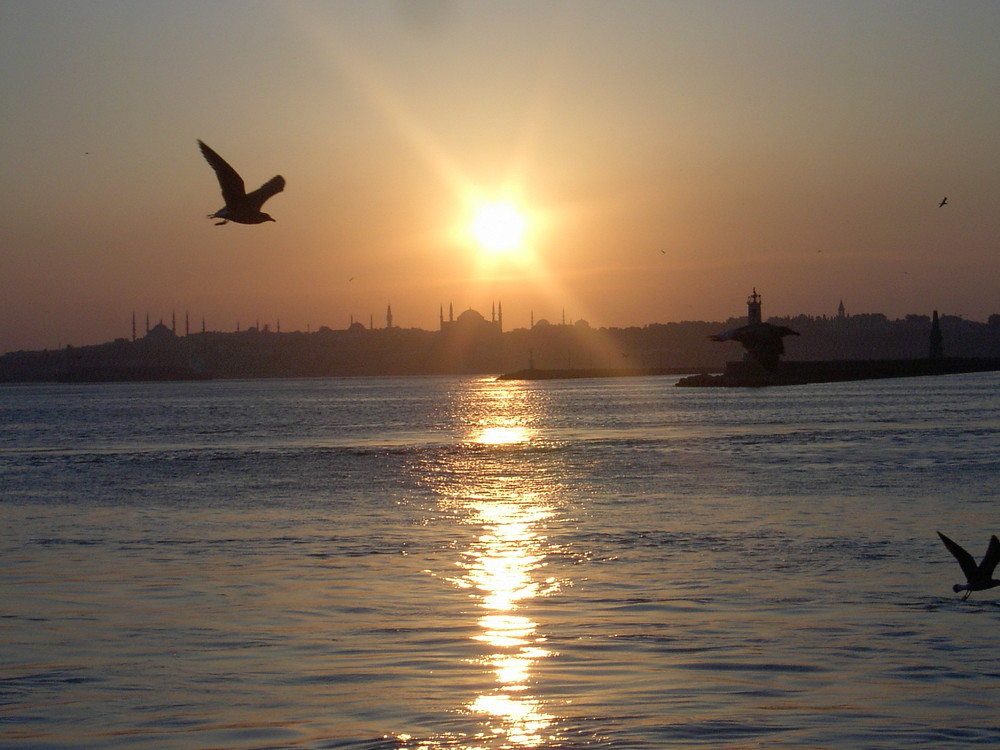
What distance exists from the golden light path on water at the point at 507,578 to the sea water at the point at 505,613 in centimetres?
4

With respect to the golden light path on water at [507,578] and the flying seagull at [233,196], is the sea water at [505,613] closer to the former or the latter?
the golden light path on water at [507,578]

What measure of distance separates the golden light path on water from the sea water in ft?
0.14

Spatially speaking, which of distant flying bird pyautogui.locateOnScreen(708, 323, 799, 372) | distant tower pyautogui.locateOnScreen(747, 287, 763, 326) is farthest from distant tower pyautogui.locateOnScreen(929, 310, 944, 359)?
distant flying bird pyautogui.locateOnScreen(708, 323, 799, 372)

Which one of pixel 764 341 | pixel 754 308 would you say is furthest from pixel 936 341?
pixel 764 341

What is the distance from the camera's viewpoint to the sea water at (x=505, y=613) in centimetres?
883

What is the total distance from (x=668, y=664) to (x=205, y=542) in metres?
10.2

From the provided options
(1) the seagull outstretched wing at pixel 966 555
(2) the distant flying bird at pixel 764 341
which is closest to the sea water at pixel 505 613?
(1) the seagull outstretched wing at pixel 966 555

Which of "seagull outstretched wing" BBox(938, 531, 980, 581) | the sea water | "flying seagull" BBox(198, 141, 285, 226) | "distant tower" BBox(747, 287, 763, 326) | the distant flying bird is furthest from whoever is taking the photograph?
"distant tower" BBox(747, 287, 763, 326)

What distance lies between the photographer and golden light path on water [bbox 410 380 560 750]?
8875 mm

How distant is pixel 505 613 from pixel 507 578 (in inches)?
90.1

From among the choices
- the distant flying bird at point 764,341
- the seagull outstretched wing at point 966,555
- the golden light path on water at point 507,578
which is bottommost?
the golden light path on water at point 507,578

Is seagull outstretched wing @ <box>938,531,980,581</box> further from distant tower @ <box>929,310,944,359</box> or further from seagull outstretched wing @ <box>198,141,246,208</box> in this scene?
distant tower @ <box>929,310,944,359</box>

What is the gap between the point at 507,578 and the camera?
49.0ft

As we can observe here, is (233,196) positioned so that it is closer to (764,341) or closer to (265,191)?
(265,191)
